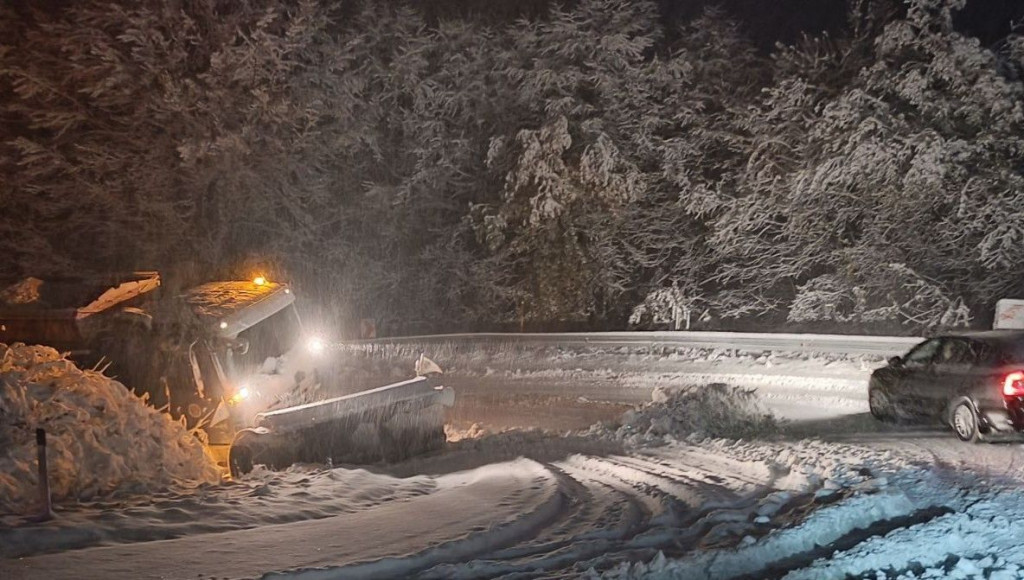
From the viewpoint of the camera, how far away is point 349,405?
10867mm

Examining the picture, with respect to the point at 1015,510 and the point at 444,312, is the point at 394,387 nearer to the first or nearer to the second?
the point at 1015,510

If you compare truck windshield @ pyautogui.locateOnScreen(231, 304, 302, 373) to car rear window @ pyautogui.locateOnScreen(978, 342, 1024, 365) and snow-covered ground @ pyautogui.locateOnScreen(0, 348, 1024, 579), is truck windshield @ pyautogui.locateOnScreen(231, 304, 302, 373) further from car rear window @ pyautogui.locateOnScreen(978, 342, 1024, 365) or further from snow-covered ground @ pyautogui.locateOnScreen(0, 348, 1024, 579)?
car rear window @ pyautogui.locateOnScreen(978, 342, 1024, 365)

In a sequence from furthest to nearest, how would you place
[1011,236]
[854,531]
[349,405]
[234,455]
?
[1011,236]
[349,405]
[234,455]
[854,531]

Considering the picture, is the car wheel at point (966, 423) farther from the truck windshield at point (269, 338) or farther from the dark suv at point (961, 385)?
the truck windshield at point (269, 338)

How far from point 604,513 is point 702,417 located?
5.57m

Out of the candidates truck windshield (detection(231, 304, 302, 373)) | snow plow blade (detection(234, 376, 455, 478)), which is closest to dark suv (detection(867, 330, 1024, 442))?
snow plow blade (detection(234, 376, 455, 478))

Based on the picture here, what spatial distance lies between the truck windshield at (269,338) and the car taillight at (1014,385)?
895 centimetres

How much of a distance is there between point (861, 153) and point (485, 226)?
10870mm

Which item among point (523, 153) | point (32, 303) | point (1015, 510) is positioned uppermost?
point (523, 153)

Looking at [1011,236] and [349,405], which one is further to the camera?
[1011,236]

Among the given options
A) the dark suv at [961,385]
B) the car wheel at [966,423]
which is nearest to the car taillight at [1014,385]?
the dark suv at [961,385]

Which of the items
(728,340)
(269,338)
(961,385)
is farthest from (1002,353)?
(728,340)

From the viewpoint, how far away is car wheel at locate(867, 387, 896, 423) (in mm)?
13742

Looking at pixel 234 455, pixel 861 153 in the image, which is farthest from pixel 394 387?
pixel 861 153
